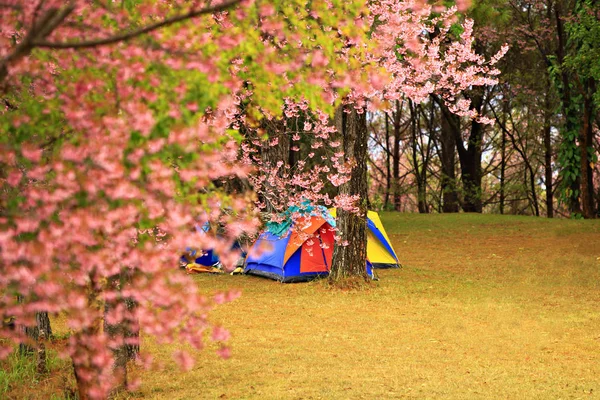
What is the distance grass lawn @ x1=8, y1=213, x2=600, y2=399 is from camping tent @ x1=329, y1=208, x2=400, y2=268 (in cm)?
42

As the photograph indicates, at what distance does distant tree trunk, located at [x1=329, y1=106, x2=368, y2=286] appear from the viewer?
1351 cm

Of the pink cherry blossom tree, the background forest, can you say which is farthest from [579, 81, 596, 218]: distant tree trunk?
the pink cherry blossom tree

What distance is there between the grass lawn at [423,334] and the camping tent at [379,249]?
0.42 metres

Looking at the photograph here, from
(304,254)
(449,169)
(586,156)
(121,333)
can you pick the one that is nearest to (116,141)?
(121,333)

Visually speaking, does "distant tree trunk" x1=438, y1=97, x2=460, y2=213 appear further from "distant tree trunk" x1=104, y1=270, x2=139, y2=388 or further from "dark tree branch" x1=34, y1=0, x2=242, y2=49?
"dark tree branch" x1=34, y1=0, x2=242, y2=49

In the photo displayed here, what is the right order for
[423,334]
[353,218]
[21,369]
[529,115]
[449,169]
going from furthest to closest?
[529,115], [449,169], [353,218], [423,334], [21,369]

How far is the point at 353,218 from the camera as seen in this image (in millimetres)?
13703

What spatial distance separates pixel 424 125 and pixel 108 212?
103ft

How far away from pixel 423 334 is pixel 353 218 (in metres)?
3.82

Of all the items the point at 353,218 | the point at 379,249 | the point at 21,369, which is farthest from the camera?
the point at 379,249

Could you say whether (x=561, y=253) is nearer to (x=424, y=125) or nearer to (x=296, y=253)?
(x=296, y=253)

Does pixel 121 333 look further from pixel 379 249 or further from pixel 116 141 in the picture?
pixel 379 249

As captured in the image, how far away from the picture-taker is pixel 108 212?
351 centimetres

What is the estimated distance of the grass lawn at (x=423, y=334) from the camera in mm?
7648
